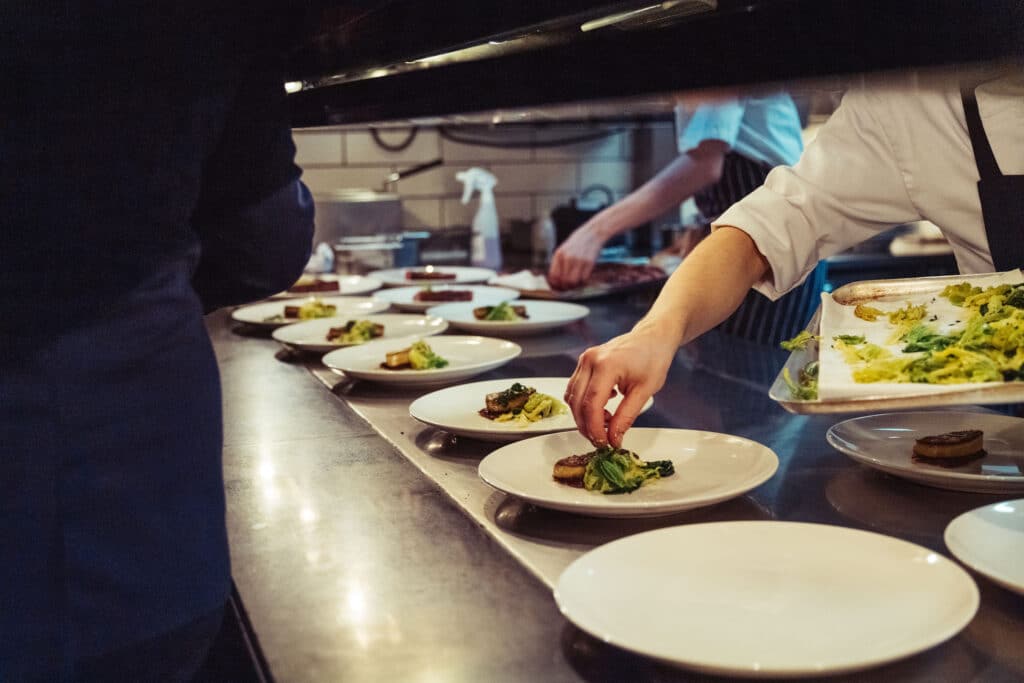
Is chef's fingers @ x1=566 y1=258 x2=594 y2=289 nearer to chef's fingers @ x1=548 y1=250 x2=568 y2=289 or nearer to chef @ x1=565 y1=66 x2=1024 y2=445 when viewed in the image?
chef's fingers @ x1=548 y1=250 x2=568 y2=289

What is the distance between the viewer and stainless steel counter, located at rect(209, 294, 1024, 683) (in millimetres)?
894

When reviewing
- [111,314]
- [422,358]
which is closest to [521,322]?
[422,358]

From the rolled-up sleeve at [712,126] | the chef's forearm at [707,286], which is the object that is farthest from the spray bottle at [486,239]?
the chef's forearm at [707,286]

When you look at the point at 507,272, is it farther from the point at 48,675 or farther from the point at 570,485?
the point at 48,675

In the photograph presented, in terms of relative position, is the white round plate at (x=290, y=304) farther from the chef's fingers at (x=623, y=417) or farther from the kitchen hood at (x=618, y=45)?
the chef's fingers at (x=623, y=417)

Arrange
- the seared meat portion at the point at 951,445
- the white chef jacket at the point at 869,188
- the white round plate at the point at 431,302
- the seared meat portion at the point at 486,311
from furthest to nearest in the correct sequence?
the white round plate at the point at 431,302
the seared meat portion at the point at 486,311
the white chef jacket at the point at 869,188
the seared meat portion at the point at 951,445

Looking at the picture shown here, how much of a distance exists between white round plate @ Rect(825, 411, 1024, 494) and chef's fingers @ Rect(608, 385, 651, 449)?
0.28 metres

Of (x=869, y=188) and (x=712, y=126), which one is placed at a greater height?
(x=712, y=126)

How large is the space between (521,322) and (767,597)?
5.18 ft

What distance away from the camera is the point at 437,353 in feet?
7.52

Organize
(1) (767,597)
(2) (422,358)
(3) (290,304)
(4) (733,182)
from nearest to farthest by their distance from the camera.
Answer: (1) (767,597) < (2) (422,358) < (3) (290,304) < (4) (733,182)

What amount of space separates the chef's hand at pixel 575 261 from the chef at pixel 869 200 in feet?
4.25

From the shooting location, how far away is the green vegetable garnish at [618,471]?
1.26 meters

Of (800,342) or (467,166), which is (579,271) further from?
(467,166)
